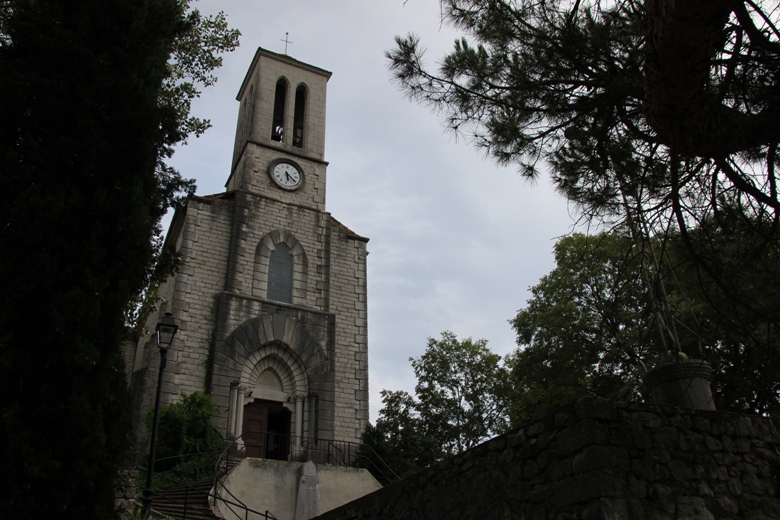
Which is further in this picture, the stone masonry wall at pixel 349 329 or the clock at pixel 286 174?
the clock at pixel 286 174

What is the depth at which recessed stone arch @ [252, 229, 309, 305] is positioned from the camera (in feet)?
53.8

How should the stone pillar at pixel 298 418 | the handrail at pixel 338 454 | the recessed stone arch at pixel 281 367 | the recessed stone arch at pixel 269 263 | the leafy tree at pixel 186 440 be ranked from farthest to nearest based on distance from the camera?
the recessed stone arch at pixel 269 263
the recessed stone arch at pixel 281 367
the stone pillar at pixel 298 418
the handrail at pixel 338 454
the leafy tree at pixel 186 440

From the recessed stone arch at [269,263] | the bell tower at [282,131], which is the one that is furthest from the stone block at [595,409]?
the bell tower at [282,131]

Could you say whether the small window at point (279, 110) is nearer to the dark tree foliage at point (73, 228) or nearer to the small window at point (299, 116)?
the small window at point (299, 116)

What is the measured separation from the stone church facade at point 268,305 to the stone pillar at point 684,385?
10817 millimetres

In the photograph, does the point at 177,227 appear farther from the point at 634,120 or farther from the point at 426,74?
the point at 634,120

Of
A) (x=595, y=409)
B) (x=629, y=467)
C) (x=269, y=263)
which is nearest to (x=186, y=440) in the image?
(x=269, y=263)

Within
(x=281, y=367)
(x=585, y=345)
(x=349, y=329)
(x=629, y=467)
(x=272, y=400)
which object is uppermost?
(x=349, y=329)

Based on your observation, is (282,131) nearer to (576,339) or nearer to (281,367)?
(281,367)

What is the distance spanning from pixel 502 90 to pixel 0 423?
16.8 feet

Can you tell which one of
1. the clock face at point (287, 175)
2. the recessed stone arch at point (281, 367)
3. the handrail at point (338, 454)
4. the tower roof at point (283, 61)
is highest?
the tower roof at point (283, 61)

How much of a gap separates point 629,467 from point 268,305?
1276 cm

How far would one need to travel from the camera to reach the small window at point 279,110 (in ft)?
66.3

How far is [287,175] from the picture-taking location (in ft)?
61.1
